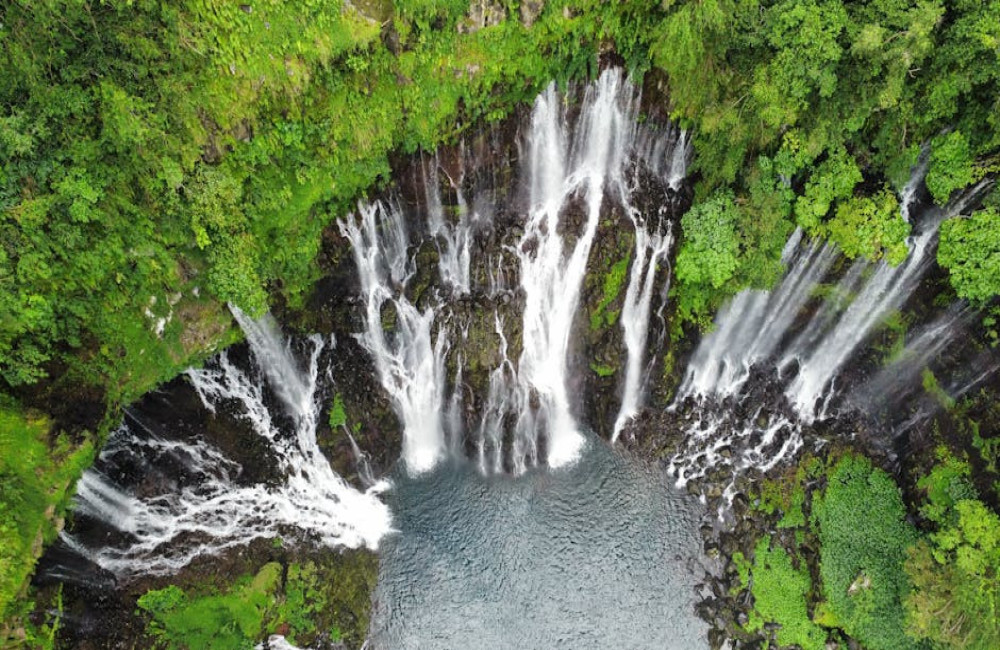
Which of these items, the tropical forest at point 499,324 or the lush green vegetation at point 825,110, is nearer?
the lush green vegetation at point 825,110

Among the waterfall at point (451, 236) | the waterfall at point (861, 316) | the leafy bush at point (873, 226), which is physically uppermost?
the waterfall at point (451, 236)

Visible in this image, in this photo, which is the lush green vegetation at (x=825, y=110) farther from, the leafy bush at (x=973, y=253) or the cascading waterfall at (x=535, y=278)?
the cascading waterfall at (x=535, y=278)

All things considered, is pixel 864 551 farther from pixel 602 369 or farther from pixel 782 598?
pixel 602 369

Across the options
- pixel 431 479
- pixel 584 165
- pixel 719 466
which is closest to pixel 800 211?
pixel 584 165

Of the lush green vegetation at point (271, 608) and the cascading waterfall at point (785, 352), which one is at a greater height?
the cascading waterfall at point (785, 352)

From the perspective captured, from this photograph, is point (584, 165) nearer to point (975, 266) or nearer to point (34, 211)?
point (975, 266)

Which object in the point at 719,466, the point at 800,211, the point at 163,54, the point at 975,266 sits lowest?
the point at 719,466

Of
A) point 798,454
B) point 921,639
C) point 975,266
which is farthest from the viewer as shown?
point 798,454

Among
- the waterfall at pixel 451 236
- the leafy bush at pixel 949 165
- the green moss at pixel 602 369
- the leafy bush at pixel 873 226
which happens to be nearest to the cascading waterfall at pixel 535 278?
the waterfall at pixel 451 236
